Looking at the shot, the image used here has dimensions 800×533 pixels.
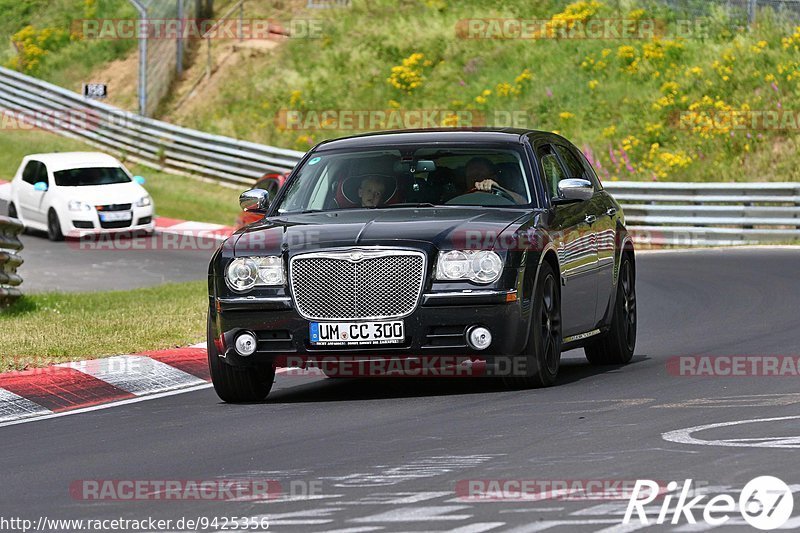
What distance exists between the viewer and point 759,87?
36594mm

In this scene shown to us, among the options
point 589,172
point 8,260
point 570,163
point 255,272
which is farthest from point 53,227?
point 255,272

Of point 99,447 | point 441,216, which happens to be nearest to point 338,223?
point 441,216

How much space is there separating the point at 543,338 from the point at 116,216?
2158 centimetres

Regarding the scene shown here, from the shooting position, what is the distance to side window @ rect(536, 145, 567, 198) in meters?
12.1

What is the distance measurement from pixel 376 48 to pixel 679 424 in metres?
37.3

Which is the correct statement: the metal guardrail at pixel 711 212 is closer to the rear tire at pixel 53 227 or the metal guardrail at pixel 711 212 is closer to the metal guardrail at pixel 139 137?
the rear tire at pixel 53 227

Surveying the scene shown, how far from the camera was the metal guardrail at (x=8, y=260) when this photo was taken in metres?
16.8

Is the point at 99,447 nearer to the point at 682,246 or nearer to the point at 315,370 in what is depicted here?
the point at 315,370

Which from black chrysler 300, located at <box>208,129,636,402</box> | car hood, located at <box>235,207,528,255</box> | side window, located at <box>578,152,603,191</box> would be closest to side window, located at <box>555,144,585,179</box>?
side window, located at <box>578,152,603,191</box>

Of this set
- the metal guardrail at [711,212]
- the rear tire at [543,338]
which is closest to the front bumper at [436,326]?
the rear tire at [543,338]

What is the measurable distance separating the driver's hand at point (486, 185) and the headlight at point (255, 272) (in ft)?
5.48

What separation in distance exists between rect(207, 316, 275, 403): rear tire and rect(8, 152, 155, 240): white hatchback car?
20.6 meters

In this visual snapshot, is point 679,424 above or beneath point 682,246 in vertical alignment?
above

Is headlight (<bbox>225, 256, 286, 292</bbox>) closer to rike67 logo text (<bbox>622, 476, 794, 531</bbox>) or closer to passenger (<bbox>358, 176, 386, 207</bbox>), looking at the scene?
passenger (<bbox>358, 176, 386, 207</bbox>)
